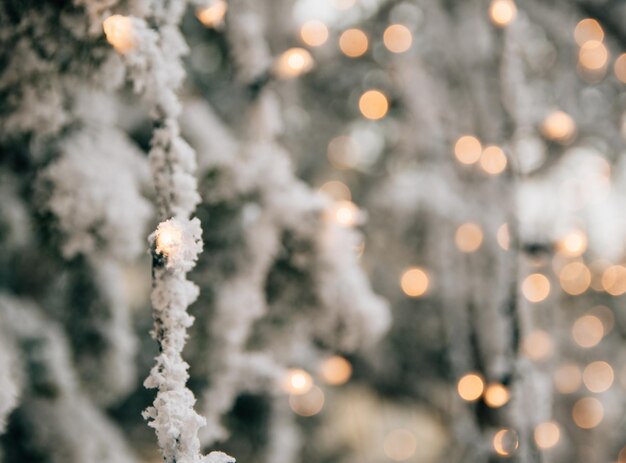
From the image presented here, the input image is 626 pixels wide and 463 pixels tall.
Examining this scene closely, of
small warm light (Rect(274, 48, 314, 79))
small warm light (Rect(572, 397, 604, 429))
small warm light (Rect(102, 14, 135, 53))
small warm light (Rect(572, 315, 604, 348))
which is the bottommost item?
small warm light (Rect(102, 14, 135, 53))

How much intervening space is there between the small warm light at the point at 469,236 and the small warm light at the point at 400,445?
2190 mm

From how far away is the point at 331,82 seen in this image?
12.0ft

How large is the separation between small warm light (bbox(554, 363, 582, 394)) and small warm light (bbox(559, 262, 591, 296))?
50 centimetres

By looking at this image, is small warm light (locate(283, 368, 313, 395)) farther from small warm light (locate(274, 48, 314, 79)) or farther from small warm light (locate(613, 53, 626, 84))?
small warm light (locate(613, 53, 626, 84))

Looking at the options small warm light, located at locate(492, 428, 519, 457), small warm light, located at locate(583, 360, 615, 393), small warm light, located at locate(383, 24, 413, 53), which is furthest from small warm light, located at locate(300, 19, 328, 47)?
small warm light, located at locate(583, 360, 615, 393)

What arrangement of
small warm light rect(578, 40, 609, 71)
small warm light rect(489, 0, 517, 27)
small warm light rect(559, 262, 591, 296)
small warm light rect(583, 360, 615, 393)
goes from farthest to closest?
small warm light rect(583, 360, 615, 393), small warm light rect(559, 262, 591, 296), small warm light rect(578, 40, 609, 71), small warm light rect(489, 0, 517, 27)

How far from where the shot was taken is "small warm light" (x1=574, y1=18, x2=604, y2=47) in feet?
9.34

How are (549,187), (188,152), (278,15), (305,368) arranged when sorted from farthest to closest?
→ (549,187), (278,15), (305,368), (188,152)

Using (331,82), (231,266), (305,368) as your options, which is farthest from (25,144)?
(331,82)

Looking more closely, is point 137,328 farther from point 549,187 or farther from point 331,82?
point 549,187

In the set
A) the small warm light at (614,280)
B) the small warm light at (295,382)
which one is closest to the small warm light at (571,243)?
the small warm light at (295,382)

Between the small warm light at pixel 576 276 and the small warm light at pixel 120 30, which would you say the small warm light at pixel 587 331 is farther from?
the small warm light at pixel 120 30

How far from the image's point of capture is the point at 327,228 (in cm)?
163

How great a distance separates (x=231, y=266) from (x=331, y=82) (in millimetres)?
2301
